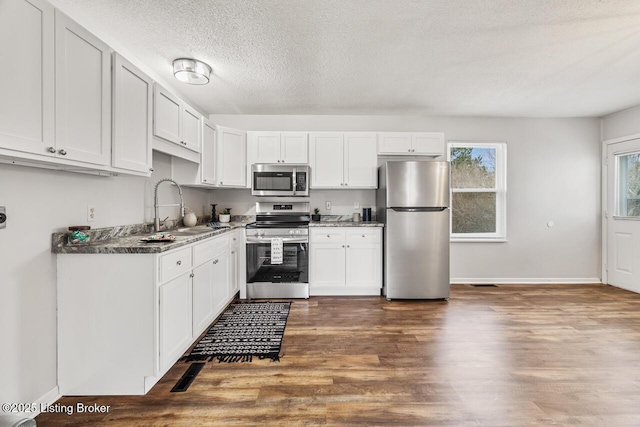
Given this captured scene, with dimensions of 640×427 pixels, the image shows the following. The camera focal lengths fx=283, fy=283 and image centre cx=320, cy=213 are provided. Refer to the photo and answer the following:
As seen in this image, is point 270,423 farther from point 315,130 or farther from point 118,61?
point 315,130

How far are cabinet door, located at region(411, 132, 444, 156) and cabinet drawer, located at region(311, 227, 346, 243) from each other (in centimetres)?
156

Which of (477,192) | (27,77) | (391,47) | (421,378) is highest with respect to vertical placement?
(391,47)

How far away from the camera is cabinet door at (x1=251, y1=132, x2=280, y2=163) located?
12.5 ft

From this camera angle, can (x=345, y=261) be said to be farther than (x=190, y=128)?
Yes

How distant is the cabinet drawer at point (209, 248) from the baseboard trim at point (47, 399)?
41.5 inches

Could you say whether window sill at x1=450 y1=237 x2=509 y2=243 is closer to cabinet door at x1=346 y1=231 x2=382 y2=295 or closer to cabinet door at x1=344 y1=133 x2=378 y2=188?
cabinet door at x1=346 y1=231 x2=382 y2=295

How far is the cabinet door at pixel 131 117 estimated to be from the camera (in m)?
1.81

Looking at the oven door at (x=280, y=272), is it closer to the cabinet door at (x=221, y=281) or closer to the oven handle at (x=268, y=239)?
the oven handle at (x=268, y=239)

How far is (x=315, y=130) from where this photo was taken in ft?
13.6

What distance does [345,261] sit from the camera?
3.65 m

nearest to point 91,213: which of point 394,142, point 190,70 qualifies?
point 190,70

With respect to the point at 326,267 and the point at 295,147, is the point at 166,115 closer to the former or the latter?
the point at 295,147

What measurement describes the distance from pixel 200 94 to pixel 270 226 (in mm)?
1805

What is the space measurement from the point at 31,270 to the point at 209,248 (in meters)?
1.21
